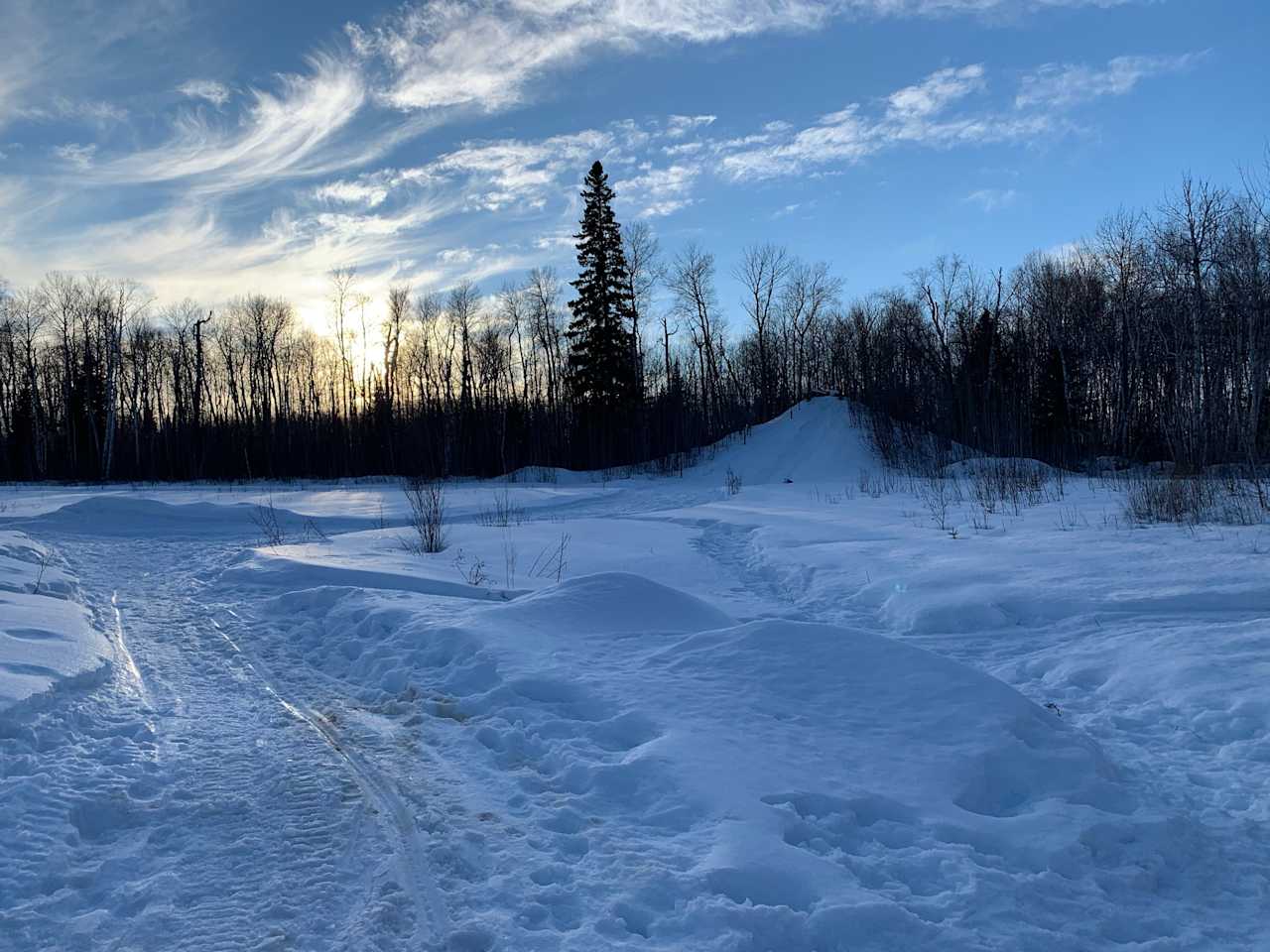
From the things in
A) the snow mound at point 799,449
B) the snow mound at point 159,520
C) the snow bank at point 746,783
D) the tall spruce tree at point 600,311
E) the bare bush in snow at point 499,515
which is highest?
the tall spruce tree at point 600,311

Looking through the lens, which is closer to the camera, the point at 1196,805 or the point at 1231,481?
the point at 1196,805

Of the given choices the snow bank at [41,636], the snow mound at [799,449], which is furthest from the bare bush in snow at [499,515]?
the snow mound at [799,449]

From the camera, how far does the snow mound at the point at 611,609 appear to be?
257 inches

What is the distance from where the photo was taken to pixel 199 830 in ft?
11.1

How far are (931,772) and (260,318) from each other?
193 ft

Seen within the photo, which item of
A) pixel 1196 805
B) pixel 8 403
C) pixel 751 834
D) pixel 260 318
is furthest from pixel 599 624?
pixel 8 403

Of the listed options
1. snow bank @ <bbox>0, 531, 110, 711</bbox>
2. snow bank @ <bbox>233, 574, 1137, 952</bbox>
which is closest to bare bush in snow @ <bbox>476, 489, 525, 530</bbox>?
snow bank @ <bbox>0, 531, 110, 711</bbox>

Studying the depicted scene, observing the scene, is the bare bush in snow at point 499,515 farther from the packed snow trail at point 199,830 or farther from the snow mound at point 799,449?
the snow mound at point 799,449

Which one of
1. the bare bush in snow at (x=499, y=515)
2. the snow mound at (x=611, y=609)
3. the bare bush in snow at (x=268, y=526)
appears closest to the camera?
the snow mound at (x=611, y=609)

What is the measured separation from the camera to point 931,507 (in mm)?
15070

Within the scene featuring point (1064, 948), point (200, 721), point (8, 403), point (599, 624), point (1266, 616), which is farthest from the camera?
point (8, 403)

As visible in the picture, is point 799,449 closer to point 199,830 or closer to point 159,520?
point 159,520

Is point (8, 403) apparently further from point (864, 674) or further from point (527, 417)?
point (864, 674)

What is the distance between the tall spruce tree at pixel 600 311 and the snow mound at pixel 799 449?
5.99 meters
